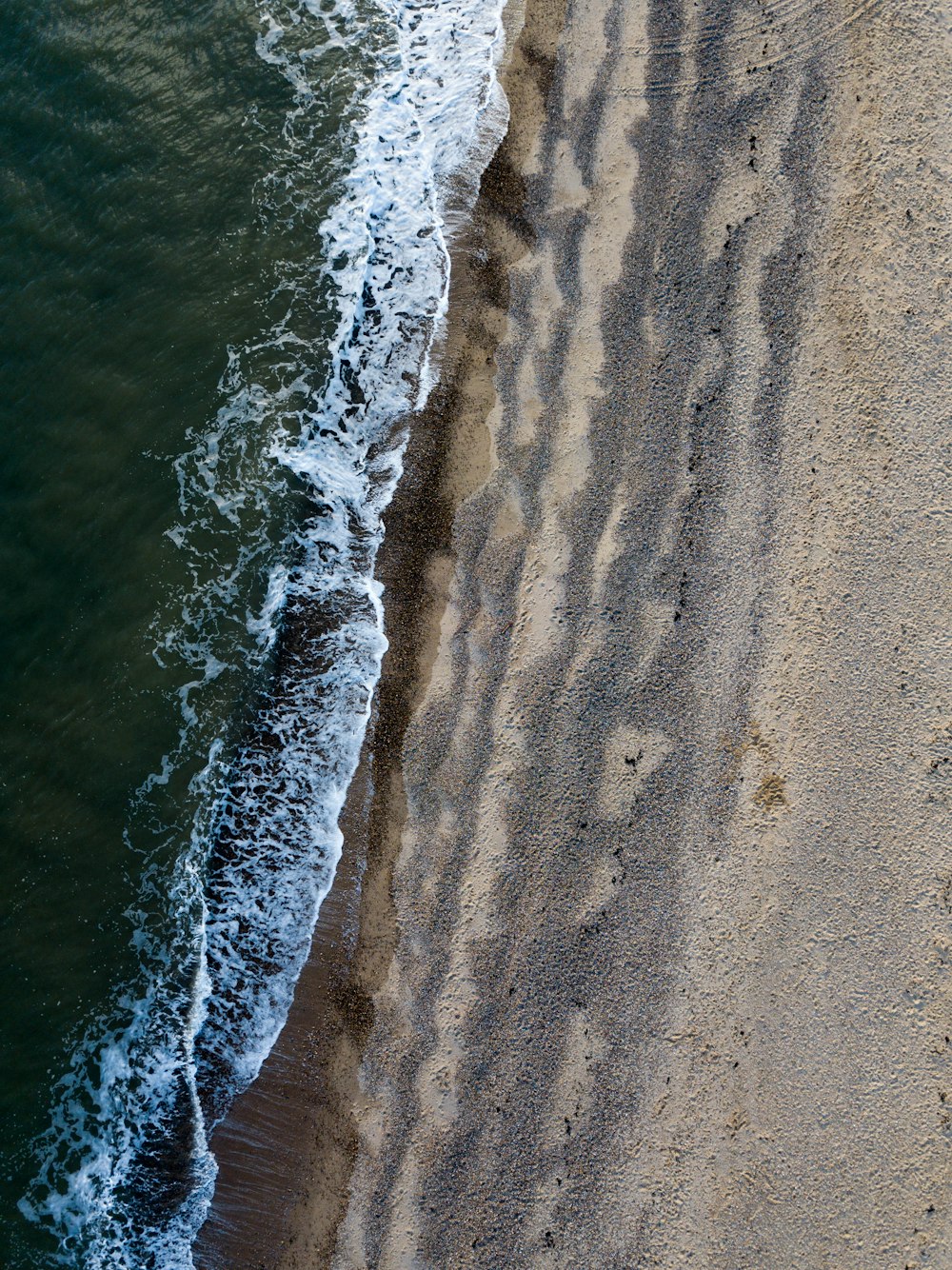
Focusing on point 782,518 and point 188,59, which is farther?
point 188,59

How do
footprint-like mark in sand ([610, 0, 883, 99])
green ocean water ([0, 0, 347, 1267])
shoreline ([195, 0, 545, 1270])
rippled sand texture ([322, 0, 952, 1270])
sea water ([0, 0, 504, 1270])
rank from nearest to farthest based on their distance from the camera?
rippled sand texture ([322, 0, 952, 1270]) < shoreline ([195, 0, 545, 1270]) < sea water ([0, 0, 504, 1270]) < green ocean water ([0, 0, 347, 1267]) < footprint-like mark in sand ([610, 0, 883, 99])

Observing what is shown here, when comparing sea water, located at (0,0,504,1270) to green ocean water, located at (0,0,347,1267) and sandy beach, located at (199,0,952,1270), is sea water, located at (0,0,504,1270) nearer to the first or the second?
green ocean water, located at (0,0,347,1267)

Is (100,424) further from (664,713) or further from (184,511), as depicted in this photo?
(664,713)

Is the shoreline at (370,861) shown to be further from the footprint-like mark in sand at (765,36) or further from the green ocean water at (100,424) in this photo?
the green ocean water at (100,424)

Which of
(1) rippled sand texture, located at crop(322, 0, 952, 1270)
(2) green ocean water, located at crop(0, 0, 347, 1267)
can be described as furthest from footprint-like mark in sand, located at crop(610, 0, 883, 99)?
(2) green ocean water, located at crop(0, 0, 347, 1267)

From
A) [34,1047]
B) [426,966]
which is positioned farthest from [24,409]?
[426,966]

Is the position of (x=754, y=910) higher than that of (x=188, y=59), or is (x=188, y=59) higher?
(x=188, y=59)

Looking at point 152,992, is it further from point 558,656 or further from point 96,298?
point 96,298
